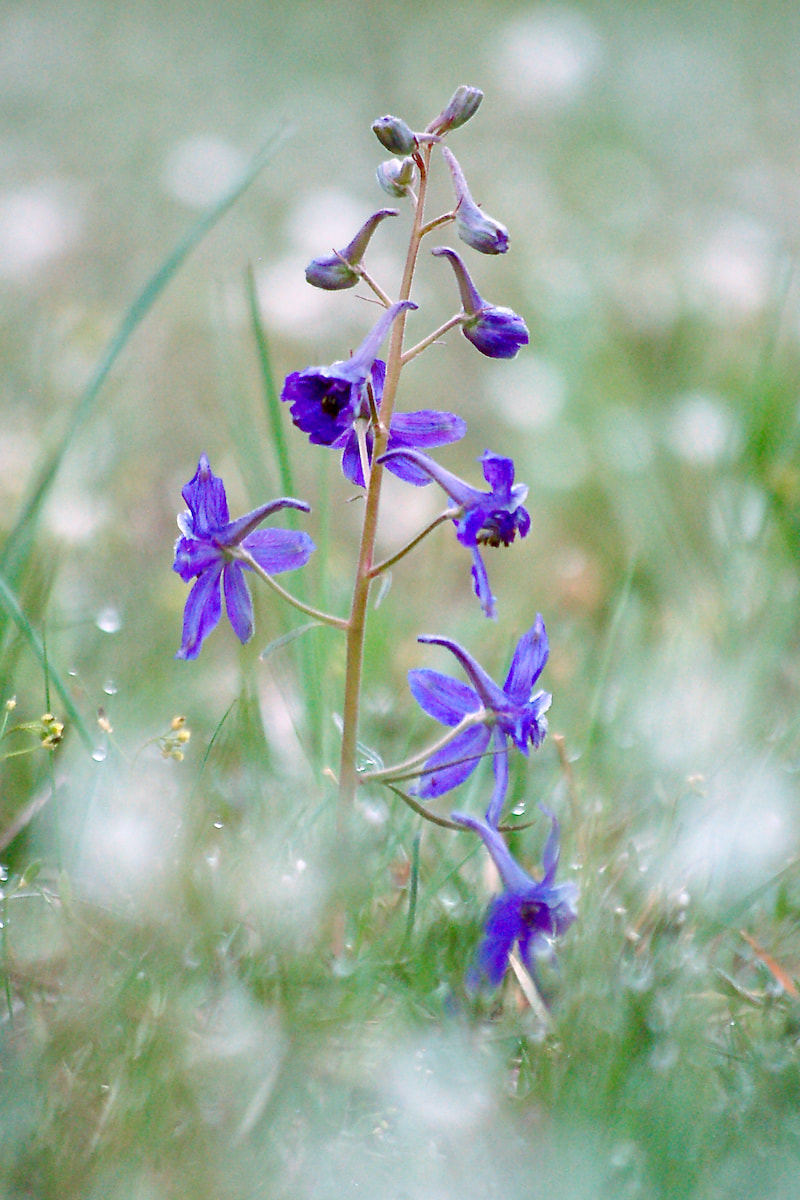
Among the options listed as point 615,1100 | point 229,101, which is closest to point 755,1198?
point 615,1100

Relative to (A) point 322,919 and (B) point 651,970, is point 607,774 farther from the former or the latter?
(A) point 322,919


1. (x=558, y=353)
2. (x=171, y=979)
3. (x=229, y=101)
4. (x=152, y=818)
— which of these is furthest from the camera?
(x=229, y=101)

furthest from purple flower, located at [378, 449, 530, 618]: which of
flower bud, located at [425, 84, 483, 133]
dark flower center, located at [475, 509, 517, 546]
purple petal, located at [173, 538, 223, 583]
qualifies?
flower bud, located at [425, 84, 483, 133]

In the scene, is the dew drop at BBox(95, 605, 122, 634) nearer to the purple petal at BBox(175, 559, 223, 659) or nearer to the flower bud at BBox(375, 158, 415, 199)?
the purple petal at BBox(175, 559, 223, 659)

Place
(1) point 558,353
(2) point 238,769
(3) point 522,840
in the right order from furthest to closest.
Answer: (1) point 558,353 → (2) point 238,769 → (3) point 522,840

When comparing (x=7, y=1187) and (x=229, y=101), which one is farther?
(x=229, y=101)

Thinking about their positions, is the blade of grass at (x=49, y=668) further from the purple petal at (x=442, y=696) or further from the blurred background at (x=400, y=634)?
the purple petal at (x=442, y=696)

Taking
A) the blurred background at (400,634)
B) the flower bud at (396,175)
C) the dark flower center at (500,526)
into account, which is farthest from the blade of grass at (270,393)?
the dark flower center at (500,526)

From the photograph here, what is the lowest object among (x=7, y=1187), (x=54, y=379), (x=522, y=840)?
(x=54, y=379)
